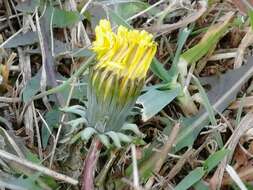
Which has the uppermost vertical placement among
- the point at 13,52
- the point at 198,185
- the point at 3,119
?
the point at 13,52

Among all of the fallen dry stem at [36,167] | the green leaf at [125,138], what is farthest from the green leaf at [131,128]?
the fallen dry stem at [36,167]

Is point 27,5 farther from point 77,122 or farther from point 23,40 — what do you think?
point 77,122

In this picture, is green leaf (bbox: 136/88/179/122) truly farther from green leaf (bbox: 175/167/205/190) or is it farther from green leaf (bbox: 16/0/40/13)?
green leaf (bbox: 16/0/40/13)

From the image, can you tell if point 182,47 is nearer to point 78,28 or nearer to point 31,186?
point 78,28

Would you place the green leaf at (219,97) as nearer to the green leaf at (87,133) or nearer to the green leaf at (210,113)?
the green leaf at (210,113)

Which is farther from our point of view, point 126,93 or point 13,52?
point 13,52

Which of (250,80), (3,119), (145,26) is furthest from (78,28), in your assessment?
(250,80)

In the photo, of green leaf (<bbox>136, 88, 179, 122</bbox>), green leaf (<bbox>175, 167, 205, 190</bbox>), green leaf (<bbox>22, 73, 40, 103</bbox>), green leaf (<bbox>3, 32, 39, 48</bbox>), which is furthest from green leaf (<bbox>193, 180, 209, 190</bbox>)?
green leaf (<bbox>3, 32, 39, 48</bbox>)

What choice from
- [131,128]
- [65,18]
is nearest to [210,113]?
[131,128]
